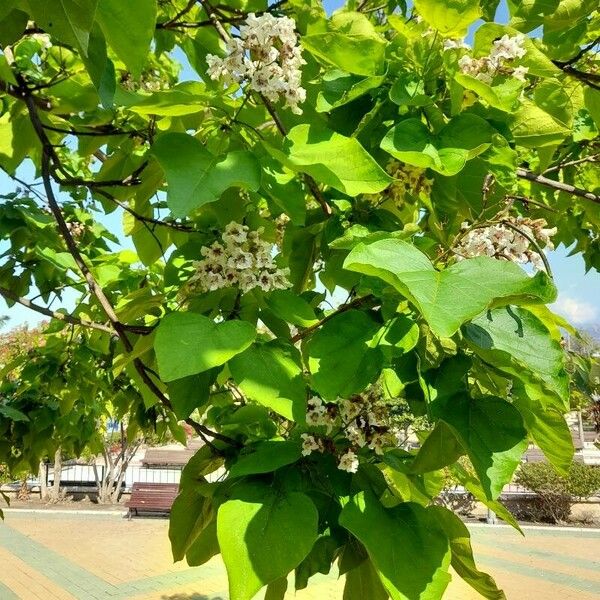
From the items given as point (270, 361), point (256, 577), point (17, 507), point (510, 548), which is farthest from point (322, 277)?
point (17, 507)

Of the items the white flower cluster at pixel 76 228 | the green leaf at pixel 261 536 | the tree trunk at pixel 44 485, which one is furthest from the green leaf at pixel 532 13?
the tree trunk at pixel 44 485

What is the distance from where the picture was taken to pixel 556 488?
11.7m

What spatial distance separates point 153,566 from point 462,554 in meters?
7.29

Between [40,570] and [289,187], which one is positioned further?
[40,570]

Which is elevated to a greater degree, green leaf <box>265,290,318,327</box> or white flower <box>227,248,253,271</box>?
white flower <box>227,248,253,271</box>

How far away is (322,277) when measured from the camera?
3.36 ft

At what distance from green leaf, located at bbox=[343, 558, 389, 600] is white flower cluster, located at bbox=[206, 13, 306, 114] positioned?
650mm

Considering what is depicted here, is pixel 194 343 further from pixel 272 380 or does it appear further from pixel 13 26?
pixel 13 26

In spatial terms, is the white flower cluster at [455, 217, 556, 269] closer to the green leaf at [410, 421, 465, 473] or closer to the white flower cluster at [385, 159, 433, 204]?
the white flower cluster at [385, 159, 433, 204]

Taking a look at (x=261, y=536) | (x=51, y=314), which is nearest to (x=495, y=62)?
(x=261, y=536)

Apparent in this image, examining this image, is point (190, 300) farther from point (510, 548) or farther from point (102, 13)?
point (510, 548)

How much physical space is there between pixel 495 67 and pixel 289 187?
31 centimetres

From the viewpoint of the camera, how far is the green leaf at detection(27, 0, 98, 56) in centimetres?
36

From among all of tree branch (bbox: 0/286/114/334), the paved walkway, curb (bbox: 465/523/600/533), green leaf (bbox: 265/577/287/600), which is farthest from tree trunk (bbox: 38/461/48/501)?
green leaf (bbox: 265/577/287/600)
